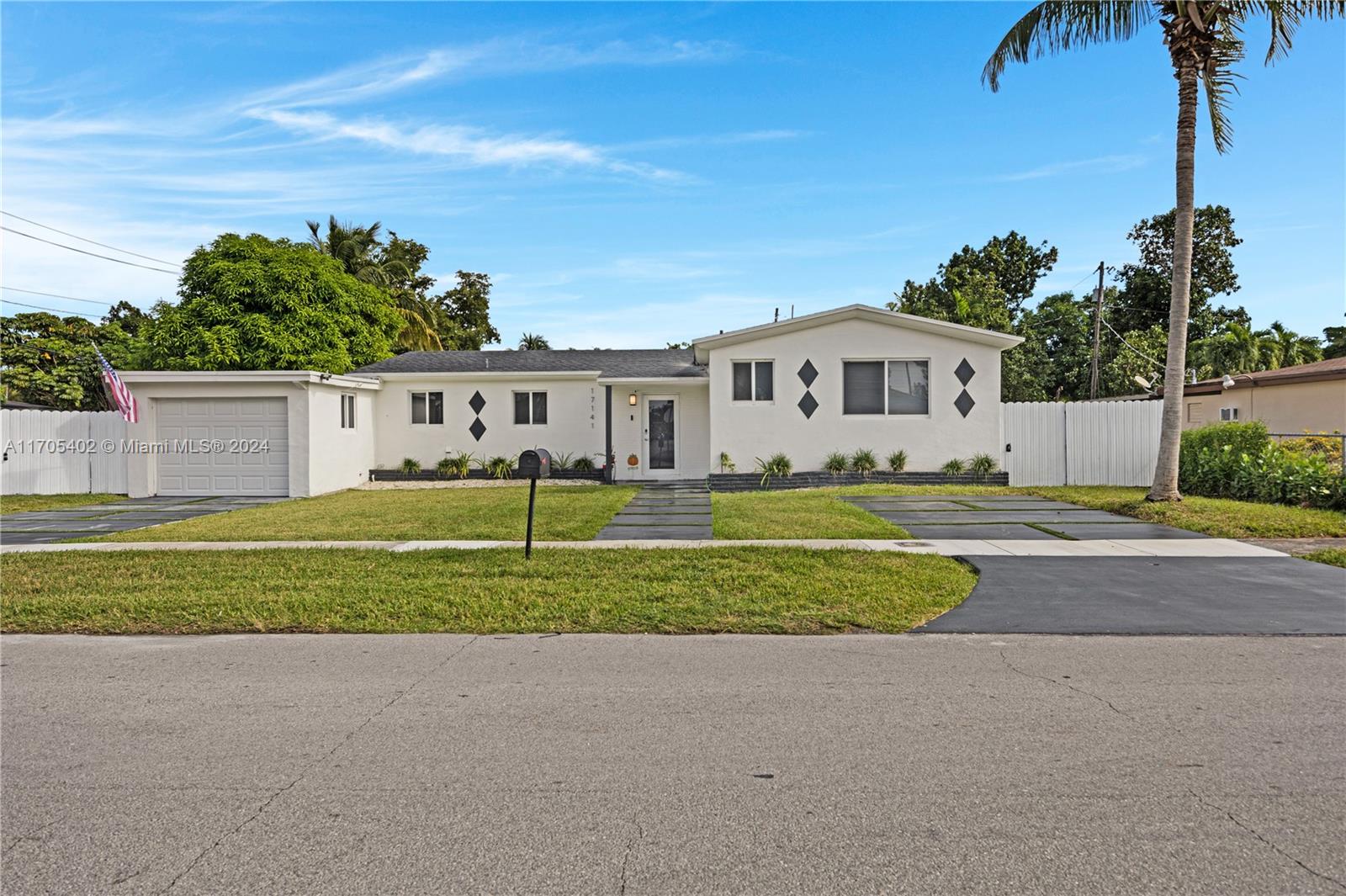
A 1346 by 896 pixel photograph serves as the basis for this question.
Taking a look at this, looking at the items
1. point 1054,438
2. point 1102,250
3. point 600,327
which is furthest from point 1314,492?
point 600,327

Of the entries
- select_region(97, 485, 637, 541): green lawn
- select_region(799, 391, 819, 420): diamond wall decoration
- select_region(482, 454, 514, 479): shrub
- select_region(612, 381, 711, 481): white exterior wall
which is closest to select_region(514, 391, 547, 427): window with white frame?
select_region(482, 454, 514, 479): shrub

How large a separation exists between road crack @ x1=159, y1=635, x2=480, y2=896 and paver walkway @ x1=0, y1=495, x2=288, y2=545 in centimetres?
937

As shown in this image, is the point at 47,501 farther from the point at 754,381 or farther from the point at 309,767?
the point at 309,767

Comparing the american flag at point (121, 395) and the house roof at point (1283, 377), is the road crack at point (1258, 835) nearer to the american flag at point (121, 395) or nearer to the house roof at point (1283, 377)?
the house roof at point (1283, 377)

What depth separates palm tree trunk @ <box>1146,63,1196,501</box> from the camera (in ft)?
43.8

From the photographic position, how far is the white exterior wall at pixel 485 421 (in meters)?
21.6

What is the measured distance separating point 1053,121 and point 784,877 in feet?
66.9

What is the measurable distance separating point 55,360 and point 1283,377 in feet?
156

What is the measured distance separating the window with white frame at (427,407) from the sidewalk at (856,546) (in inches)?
422

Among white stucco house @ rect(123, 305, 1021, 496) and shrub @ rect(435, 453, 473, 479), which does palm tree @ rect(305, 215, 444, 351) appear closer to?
shrub @ rect(435, 453, 473, 479)

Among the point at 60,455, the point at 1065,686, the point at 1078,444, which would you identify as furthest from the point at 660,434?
the point at 1065,686

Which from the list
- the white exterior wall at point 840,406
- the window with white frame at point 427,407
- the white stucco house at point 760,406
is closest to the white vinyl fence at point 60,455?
the white stucco house at point 760,406

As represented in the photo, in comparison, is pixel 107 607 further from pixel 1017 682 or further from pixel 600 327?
pixel 600 327

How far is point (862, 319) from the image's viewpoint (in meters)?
18.6
